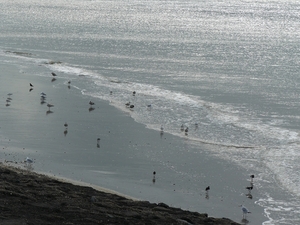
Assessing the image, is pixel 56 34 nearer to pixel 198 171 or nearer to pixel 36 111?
pixel 36 111

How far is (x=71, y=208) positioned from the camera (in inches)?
678

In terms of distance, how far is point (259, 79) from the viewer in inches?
1903

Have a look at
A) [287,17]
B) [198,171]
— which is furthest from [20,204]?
[287,17]

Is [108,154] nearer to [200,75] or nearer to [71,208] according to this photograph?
[71,208]

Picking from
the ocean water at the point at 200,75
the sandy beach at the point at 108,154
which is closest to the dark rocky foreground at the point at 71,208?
the sandy beach at the point at 108,154

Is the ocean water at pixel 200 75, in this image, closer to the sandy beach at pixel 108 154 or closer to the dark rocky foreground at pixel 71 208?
the sandy beach at pixel 108 154

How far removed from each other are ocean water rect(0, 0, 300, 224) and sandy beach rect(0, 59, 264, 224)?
1.07 m

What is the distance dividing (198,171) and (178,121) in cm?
923

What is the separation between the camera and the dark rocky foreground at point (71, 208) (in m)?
16.4

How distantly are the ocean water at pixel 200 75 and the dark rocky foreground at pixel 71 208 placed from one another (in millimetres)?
4275

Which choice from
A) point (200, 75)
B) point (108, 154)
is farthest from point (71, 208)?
point (200, 75)

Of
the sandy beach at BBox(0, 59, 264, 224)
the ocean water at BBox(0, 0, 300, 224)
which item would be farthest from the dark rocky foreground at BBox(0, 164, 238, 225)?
the ocean water at BBox(0, 0, 300, 224)

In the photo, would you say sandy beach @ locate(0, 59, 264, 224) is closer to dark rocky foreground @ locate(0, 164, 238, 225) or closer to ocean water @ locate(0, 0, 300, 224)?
ocean water @ locate(0, 0, 300, 224)

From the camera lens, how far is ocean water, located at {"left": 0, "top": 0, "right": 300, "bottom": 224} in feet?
90.9
